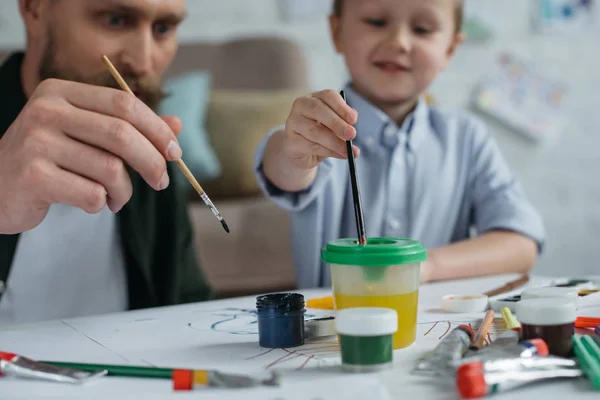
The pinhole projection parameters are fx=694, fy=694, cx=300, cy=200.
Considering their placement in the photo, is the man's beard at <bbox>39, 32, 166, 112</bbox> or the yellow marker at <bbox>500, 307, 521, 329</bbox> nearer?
the yellow marker at <bbox>500, 307, 521, 329</bbox>

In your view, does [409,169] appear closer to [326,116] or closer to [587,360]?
[326,116]

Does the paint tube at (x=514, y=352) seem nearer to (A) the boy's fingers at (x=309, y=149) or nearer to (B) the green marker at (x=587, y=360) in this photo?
(B) the green marker at (x=587, y=360)

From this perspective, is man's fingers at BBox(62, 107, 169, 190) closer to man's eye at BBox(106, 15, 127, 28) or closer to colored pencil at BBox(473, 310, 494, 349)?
colored pencil at BBox(473, 310, 494, 349)

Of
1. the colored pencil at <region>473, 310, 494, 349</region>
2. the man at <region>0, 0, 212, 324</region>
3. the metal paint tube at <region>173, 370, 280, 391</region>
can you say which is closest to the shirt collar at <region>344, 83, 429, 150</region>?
the man at <region>0, 0, 212, 324</region>

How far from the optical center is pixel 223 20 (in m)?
2.86

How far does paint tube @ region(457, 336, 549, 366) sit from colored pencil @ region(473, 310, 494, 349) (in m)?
0.04

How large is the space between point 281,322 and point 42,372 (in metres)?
0.20

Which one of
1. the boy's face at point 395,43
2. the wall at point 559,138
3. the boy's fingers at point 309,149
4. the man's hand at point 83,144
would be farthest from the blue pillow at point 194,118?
the man's hand at point 83,144

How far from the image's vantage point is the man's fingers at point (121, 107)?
2.07ft

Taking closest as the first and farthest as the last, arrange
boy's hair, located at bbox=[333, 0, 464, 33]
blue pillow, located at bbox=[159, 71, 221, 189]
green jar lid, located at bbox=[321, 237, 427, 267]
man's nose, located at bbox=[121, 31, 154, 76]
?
1. green jar lid, located at bbox=[321, 237, 427, 267]
2. man's nose, located at bbox=[121, 31, 154, 76]
3. boy's hair, located at bbox=[333, 0, 464, 33]
4. blue pillow, located at bbox=[159, 71, 221, 189]

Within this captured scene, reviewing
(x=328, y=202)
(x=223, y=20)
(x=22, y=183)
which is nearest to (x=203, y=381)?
(x=22, y=183)

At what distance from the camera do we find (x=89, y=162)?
25.0 inches

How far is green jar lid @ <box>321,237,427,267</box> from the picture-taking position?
1.86 ft

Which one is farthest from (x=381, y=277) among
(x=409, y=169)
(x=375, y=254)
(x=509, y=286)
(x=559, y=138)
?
(x=559, y=138)
